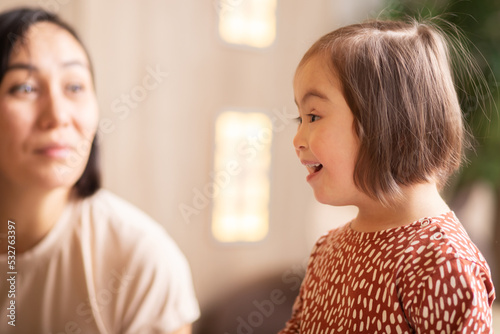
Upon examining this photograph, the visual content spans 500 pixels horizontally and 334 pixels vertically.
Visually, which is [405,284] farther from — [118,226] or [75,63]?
[75,63]

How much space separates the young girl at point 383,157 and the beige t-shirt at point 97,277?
697 mm

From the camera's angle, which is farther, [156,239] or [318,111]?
[156,239]

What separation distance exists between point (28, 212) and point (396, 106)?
1.11 metres

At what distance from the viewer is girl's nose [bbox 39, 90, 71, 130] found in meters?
1.43

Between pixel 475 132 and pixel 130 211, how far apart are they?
142cm

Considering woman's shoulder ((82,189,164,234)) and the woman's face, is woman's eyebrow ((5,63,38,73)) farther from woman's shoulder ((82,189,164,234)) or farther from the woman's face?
woman's shoulder ((82,189,164,234))

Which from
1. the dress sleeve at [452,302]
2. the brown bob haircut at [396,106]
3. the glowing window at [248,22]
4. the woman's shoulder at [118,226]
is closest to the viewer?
the dress sleeve at [452,302]

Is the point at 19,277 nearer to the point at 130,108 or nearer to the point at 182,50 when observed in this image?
the point at 130,108

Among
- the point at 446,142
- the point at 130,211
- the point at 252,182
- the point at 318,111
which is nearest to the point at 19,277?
the point at 130,211

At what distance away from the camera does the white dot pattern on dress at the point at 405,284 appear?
0.82 meters

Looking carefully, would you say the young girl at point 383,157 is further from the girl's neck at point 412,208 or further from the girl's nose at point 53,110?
the girl's nose at point 53,110

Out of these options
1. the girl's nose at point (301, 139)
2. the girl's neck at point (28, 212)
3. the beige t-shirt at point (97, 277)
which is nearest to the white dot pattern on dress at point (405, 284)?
the girl's nose at point (301, 139)

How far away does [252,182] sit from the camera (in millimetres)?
1816

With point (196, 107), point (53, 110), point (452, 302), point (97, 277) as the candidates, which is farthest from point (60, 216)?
point (452, 302)
